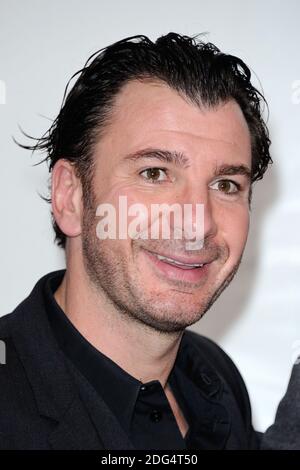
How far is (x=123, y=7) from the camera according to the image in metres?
2.02

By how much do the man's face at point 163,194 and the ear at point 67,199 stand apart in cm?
4

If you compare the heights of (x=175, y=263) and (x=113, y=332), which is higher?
(x=175, y=263)

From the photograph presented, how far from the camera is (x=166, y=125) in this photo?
1.44 meters

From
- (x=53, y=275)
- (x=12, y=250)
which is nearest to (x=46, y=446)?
(x=53, y=275)

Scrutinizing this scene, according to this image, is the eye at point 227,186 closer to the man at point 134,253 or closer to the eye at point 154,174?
the man at point 134,253

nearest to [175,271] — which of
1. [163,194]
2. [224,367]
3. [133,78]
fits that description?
[163,194]

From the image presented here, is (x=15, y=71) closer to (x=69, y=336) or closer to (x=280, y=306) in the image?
(x=69, y=336)

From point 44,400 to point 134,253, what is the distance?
355 millimetres

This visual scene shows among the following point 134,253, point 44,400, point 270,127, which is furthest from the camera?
point 270,127

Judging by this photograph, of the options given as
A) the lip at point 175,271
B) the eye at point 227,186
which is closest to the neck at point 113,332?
the lip at point 175,271

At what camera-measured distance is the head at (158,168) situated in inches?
56.3

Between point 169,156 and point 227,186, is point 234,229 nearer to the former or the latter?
point 227,186

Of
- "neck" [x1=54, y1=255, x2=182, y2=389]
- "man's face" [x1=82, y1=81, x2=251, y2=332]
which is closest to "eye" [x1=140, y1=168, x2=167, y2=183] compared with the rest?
"man's face" [x1=82, y1=81, x2=251, y2=332]

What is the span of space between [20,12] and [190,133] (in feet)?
2.78
